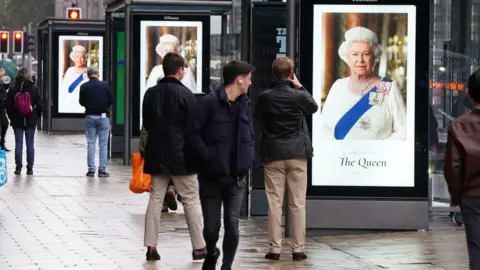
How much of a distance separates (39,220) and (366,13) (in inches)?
159

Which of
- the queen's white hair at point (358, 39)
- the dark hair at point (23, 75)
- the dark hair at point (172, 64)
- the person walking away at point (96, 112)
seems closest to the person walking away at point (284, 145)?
the dark hair at point (172, 64)

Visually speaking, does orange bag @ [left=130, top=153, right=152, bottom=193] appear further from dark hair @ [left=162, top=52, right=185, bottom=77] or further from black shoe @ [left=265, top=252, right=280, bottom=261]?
dark hair @ [left=162, top=52, right=185, bottom=77]

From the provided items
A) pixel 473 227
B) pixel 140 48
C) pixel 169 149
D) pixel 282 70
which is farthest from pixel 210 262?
pixel 140 48

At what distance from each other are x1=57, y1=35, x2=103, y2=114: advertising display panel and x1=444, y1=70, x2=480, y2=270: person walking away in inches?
1059

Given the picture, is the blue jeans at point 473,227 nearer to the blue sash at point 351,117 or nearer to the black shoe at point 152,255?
the black shoe at point 152,255

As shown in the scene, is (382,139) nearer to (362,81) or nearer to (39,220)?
(362,81)

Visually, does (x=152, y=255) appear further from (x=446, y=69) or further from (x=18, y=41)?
(x=18, y=41)

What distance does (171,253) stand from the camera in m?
11.9

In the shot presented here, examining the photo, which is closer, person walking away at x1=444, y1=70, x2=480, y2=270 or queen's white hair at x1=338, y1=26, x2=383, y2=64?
person walking away at x1=444, y1=70, x2=480, y2=270

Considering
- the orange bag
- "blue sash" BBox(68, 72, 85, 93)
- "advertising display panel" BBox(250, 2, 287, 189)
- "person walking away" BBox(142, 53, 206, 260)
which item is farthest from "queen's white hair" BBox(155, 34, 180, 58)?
"blue sash" BBox(68, 72, 85, 93)

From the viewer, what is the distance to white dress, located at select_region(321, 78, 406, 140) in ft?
43.6

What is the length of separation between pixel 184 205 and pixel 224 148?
1.69 metres

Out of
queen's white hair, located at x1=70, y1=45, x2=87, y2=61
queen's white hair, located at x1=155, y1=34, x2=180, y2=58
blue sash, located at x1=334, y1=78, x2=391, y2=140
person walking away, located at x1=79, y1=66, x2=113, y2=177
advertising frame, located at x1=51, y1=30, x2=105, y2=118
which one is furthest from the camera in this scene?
queen's white hair, located at x1=70, y1=45, x2=87, y2=61

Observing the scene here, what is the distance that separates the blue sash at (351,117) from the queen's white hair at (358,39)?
0.42m
